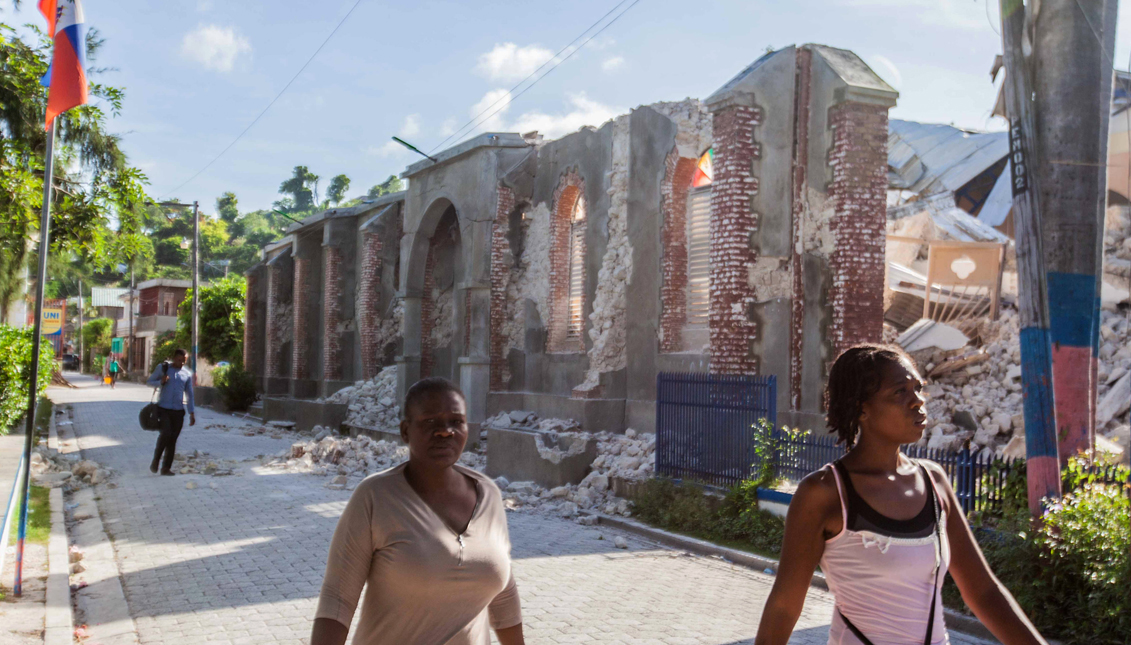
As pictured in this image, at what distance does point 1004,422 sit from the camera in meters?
12.1

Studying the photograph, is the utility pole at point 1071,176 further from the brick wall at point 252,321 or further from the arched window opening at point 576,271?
the brick wall at point 252,321

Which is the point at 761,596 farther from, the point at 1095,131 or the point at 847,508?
the point at 847,508

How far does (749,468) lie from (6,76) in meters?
11.8

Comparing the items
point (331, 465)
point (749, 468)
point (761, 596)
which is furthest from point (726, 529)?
point (331, 465)

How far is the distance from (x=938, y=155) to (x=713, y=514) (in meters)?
20.1

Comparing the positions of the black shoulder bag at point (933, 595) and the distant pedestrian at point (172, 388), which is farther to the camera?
the distant pedestrian at point (172, 388)

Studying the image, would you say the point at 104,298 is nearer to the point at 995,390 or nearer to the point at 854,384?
the point at 995,390

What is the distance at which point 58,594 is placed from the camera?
7.06m

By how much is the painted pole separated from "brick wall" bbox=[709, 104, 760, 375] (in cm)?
521

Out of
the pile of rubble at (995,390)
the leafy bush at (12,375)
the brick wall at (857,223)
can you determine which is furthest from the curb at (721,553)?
the leafy bush at (12,375)

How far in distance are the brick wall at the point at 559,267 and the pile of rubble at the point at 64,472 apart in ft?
27.5

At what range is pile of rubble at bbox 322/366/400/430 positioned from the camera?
22.6m


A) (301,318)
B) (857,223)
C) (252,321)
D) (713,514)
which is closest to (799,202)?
(857,223)

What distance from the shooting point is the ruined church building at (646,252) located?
12359 mm
